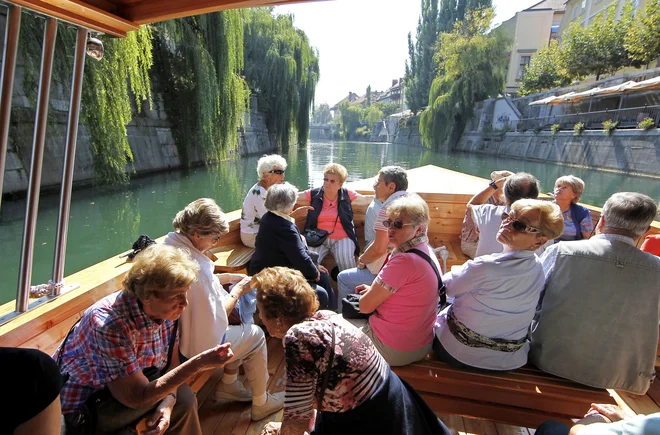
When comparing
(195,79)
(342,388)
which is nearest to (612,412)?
(342,388)

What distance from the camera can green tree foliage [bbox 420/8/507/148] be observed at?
25.8m

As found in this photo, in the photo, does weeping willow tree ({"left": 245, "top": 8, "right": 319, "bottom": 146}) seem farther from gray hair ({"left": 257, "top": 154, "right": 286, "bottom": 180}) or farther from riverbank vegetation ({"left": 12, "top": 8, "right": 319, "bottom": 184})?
gray hair ({"left": 257, "top": 154, "right": 286, "bottom": 180})

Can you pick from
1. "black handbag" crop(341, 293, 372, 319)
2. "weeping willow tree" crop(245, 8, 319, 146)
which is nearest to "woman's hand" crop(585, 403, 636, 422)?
"black handbag" crop(341, 293, 372, 319)

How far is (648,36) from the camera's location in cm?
1650

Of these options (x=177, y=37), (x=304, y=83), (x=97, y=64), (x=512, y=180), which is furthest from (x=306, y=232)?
(x=304, y=83)

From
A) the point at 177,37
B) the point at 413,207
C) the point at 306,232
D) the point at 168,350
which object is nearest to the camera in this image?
the point at 168,350

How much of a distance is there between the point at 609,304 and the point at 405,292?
81cm

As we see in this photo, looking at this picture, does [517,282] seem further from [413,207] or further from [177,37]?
[177,37]

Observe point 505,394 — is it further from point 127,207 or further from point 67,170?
point 127,207

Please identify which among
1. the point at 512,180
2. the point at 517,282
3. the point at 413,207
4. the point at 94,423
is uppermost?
the point at 512,180

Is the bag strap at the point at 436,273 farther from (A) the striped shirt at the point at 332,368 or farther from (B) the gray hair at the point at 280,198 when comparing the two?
(B) the gray hair at the point at 280,198

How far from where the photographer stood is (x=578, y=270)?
1.60 m

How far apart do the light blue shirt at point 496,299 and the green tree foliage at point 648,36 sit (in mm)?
20827

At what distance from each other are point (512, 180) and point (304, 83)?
18.1 metres
